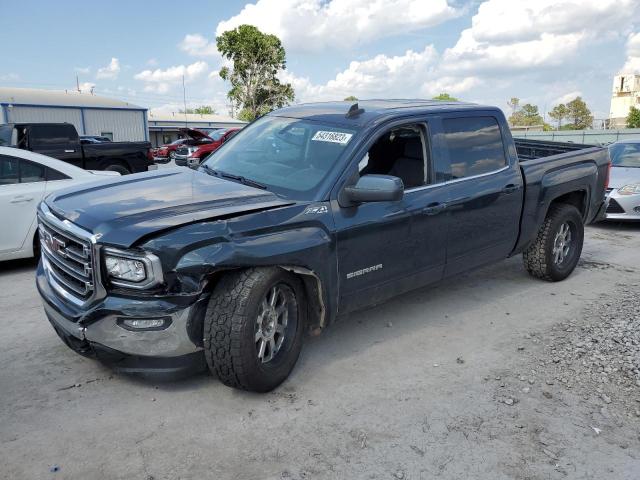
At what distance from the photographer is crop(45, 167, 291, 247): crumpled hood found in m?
3.10

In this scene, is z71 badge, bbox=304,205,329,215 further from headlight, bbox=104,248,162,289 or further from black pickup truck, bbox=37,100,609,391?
headlight, bbox=104,248,162,289

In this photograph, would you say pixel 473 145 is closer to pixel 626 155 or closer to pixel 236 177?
pixel 236 177

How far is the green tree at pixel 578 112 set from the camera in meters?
60.9

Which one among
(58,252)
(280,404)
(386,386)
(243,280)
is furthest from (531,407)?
(58,252)

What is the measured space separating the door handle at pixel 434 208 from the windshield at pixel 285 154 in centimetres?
82

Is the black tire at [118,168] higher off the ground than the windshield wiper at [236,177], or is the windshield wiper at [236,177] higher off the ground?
the windshield wiper at [236,177]

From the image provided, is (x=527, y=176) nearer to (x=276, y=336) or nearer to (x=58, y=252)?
(x=276, y=336)

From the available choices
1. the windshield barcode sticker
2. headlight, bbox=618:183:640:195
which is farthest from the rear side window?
headlight, bbox=618:183:640:195

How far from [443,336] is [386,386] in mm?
1042

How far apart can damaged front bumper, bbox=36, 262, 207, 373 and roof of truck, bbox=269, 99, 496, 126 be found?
1918 millimetres

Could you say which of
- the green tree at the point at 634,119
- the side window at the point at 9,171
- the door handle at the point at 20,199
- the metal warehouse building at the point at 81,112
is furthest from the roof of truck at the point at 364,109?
the green tree at the point at 634,119

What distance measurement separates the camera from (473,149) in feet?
15.9

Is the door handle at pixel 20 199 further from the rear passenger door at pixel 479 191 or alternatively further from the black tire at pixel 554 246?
the black tire at pixel 554 246

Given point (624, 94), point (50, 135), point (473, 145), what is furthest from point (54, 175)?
point (624, 94)
